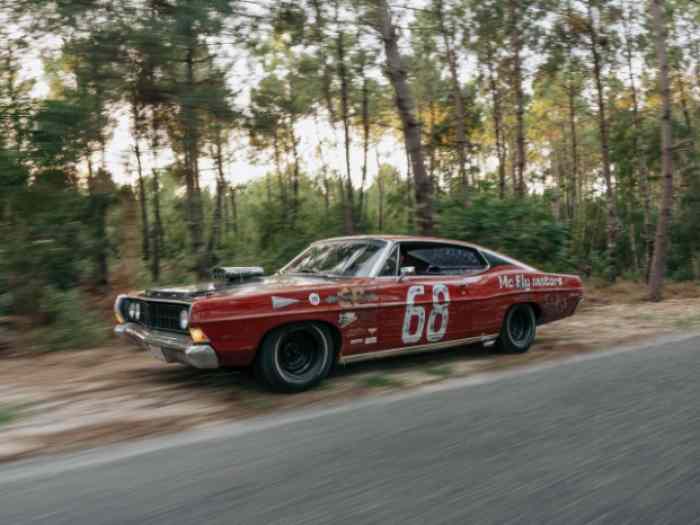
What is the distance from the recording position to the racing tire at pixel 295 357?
5445mm

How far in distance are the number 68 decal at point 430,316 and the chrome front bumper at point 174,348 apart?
2.15m

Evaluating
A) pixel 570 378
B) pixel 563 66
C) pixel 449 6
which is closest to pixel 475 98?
pixel 563 66

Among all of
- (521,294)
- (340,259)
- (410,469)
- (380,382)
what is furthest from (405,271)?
(410,469)

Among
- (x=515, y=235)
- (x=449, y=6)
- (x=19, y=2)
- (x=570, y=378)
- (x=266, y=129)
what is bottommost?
(x=570, y=378)

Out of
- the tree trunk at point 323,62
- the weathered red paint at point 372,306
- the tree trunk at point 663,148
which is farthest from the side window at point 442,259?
the tree trunk at point 663,148

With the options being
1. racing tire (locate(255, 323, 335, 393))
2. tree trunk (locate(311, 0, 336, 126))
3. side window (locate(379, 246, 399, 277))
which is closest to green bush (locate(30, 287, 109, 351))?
racing tire (locate(255, 323, 335, 393))

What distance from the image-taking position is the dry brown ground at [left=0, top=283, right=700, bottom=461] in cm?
448

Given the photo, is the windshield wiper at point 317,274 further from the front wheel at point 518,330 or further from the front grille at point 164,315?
the front wheel at point 518,330

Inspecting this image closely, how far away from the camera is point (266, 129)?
10711mm

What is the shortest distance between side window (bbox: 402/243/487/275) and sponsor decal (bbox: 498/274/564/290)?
1.03 feet

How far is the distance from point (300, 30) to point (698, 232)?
2480cm

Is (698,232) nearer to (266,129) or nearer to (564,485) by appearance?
(266,129)

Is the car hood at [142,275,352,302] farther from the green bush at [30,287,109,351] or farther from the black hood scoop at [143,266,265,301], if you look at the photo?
the green bush at [30,287,109,351]

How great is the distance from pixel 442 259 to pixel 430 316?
0.89 meters
